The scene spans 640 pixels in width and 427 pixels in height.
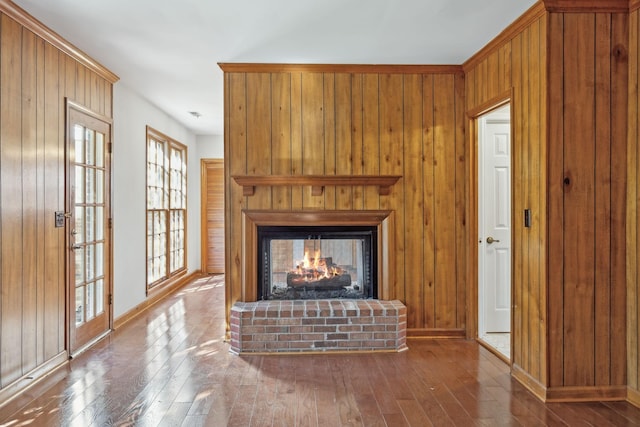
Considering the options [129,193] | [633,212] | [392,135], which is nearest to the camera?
[633,212]

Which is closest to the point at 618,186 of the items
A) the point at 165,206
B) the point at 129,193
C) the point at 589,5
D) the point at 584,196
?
the point at 584,196

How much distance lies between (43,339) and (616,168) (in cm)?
404

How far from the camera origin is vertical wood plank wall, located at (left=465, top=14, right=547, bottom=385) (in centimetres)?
286

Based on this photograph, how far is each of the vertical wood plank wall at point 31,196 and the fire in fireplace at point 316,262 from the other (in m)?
1.63

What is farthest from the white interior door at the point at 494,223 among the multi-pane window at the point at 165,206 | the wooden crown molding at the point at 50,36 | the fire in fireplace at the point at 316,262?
the multi-pane window at the point at 165,206

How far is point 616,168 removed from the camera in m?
2.80

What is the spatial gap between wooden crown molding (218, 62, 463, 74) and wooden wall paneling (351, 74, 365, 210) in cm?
10

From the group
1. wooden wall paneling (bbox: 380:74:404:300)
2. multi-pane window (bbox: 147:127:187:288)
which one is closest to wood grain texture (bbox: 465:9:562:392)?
wooden wall paneling (bbox: 380:74:404:300)

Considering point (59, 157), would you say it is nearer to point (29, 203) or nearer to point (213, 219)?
point (29, 203)

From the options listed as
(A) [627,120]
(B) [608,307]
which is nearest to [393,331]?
(B) [608,307]

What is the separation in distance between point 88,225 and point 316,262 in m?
2.07

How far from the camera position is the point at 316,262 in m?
4.24

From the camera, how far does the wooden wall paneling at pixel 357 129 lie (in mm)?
4035

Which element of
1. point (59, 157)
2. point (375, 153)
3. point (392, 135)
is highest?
point (392, 135)
